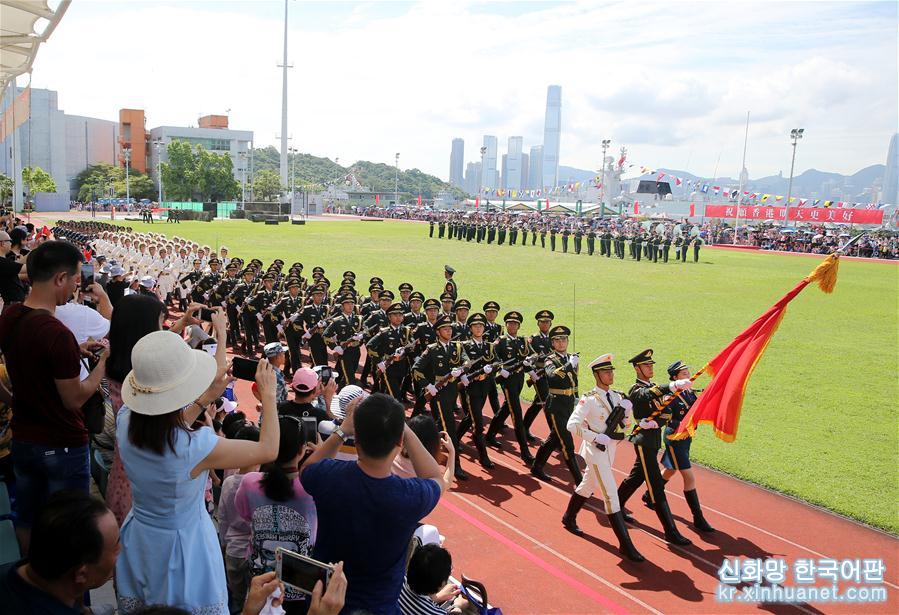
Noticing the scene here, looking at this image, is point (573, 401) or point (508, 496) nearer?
point (508, 496)

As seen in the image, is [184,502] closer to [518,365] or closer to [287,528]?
[287,528]

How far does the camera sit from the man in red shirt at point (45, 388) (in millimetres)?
3494

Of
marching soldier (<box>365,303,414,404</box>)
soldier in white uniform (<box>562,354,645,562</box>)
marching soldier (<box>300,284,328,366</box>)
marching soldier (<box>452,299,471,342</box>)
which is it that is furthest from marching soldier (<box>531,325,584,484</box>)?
marching soldier (<box>300,284,328,366</box>)

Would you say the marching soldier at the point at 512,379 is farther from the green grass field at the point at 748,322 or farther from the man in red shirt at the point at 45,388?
the man in red shirt at the point at 45,388

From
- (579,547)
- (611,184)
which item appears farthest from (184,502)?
(611,184)

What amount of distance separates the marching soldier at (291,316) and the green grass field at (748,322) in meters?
4.68

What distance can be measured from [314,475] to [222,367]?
85cm

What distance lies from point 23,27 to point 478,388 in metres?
7.32

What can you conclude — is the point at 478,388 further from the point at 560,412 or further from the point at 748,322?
the point at 748,322

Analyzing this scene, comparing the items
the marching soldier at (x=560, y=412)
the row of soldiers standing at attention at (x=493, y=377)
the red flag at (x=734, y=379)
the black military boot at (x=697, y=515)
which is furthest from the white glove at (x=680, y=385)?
the marching soldier at (x=560, y=412)

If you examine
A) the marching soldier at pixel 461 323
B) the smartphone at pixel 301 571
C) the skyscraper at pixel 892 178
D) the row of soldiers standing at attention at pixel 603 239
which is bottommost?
the marching soldier at pixel 461 323

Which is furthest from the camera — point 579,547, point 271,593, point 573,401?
point 573,401

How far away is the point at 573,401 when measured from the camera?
25.7ft

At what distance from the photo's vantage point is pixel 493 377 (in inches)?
345
